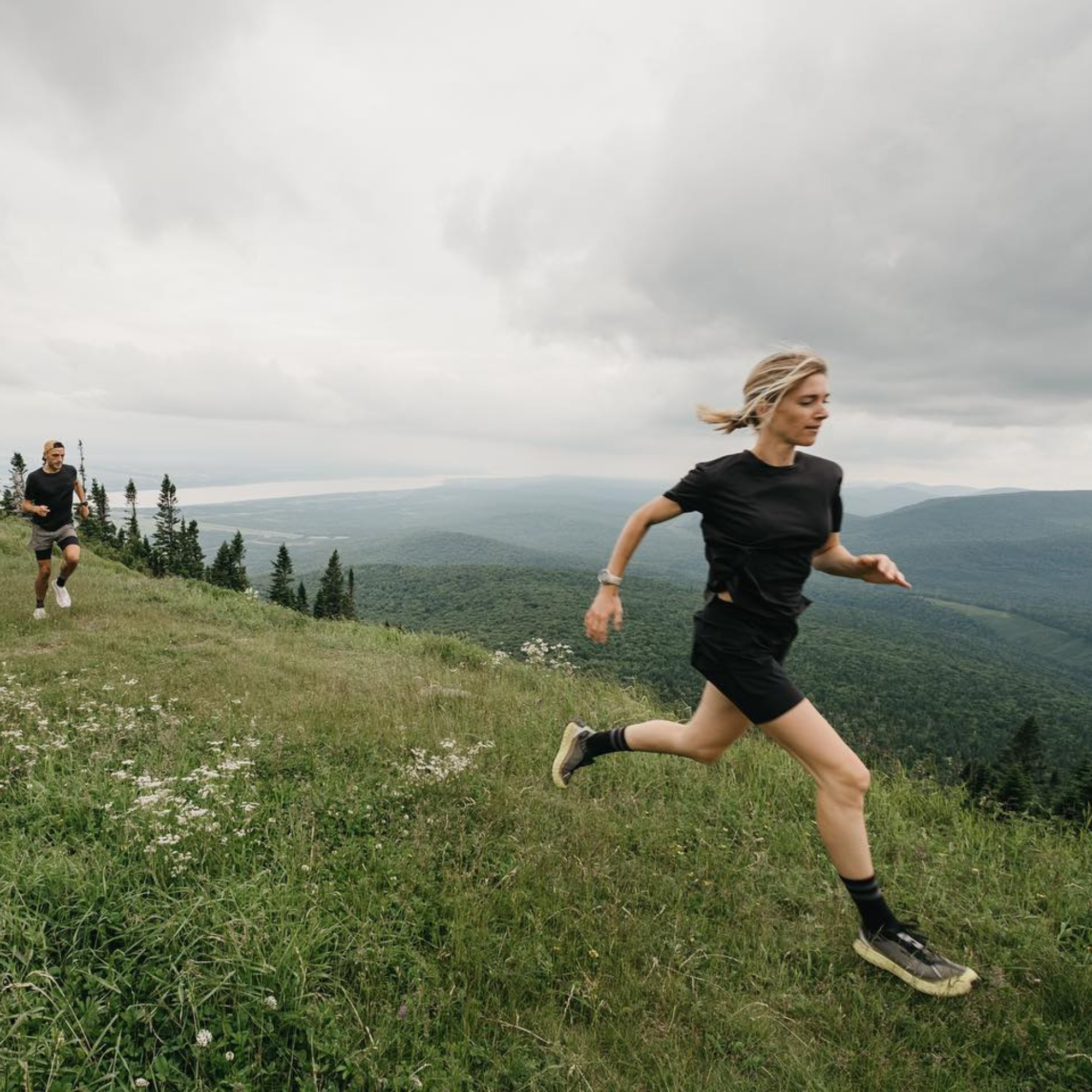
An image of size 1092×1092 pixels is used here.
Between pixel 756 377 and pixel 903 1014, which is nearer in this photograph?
pixel 903 1014

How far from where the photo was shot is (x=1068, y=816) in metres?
5.82

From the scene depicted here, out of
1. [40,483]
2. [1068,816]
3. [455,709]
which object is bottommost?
[1068,816]

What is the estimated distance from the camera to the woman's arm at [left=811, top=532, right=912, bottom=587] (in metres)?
3.22

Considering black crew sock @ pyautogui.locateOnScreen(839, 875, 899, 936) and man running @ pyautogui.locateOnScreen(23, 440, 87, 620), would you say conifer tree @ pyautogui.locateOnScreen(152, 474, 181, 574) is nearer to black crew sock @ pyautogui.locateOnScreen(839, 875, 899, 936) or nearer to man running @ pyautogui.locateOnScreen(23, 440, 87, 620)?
man running @ pyautogui.locateOnScreen(23, 440, 87, 620)

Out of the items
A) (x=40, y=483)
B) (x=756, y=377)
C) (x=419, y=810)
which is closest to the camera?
(x=756, y=377)

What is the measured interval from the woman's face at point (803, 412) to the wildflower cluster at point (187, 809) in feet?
11.8

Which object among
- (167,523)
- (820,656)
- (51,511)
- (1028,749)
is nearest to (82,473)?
(51,511)

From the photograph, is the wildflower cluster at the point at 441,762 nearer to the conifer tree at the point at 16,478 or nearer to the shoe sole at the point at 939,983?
the shoe sole at the point at 939,983

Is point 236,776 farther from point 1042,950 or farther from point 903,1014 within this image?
point 1042,950

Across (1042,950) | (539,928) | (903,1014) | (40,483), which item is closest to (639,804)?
(539,928)

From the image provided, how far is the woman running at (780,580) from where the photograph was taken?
2.90 m

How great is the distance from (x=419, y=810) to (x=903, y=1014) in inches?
108

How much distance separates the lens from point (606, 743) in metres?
4.09

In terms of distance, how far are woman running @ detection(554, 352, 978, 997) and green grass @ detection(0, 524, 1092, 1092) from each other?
437 mm
